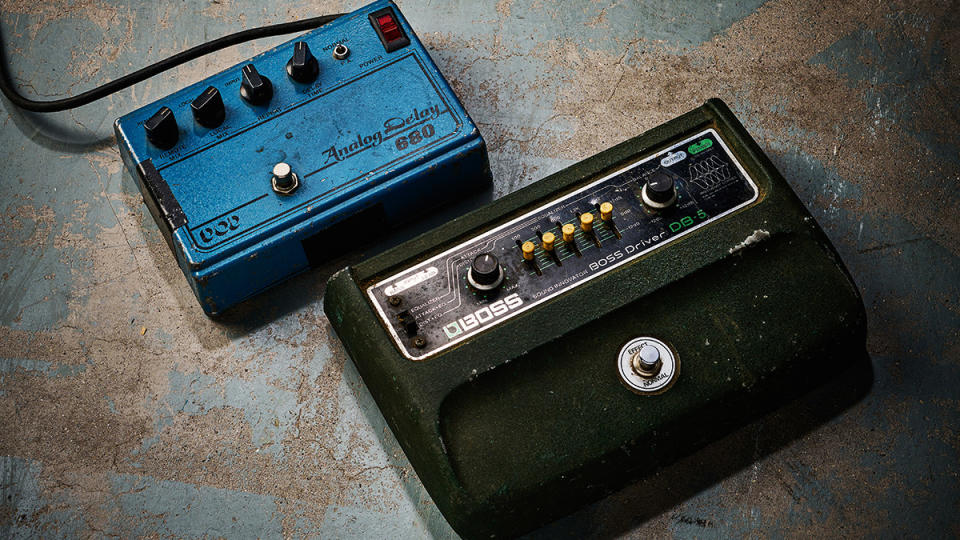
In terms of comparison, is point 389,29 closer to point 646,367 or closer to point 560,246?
point 560,246

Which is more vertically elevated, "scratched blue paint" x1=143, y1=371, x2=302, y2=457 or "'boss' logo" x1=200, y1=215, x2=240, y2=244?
"'boss' logo" x1=200, y1=215, x2=240, y2=244

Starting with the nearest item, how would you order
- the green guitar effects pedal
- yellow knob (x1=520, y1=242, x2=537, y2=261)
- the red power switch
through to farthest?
the green guitar effects pedal < yellow knob (x1=520, y1=242, x2=537, y2=261) < the red power switch

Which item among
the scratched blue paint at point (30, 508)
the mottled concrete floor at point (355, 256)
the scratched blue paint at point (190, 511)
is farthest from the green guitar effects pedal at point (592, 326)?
the scratched blue paint at point (30, 508)

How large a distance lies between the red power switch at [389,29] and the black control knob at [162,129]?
1.39 ft

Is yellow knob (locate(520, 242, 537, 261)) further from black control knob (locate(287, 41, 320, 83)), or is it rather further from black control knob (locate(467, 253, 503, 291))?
black control knob (locate(287, 41, 320, 83))

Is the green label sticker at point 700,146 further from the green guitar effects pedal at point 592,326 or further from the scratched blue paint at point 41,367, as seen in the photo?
the scratched blue paint at point 41,367

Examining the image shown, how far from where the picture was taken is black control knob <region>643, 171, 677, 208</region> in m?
1.57

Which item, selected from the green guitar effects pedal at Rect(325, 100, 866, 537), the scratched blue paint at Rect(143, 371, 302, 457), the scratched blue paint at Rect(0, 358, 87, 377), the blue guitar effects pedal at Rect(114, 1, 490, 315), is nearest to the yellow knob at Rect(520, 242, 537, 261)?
the green guitar effects pedal at Rect(325, 100, 866, 537)

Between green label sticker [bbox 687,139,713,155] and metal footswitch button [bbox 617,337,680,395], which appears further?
green label sticker [bbox 687,139,713,155]

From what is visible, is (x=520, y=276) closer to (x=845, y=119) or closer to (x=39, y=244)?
(x=845, y=119)

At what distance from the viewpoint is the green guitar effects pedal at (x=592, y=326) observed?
1.44 metres

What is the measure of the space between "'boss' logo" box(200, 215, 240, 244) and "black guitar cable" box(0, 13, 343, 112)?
42cm

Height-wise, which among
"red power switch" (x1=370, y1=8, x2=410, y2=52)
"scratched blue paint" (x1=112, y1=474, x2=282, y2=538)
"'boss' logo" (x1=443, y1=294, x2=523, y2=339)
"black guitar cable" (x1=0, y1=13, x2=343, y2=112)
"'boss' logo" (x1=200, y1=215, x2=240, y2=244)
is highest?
"black guitar cable" (x1=0, y1=13, x2=343, y2=112)

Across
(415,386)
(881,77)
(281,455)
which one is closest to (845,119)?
(881,77)
